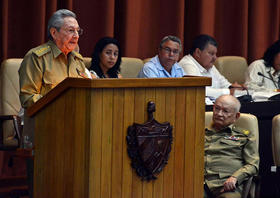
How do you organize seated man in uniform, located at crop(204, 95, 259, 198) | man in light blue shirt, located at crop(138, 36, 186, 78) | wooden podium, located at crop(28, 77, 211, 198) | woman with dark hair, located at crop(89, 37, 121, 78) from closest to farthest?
wooden podium, located at crop(28, 77, 211, 198)
seated man in uniform, located at crop(204, 95, 259, 198)
woman with dark hair, located at crop(89, 37, 121, 78)
man in light blue shirt, located at crop(138, 36, 186, 78)

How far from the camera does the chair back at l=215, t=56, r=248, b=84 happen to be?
6.44 meters

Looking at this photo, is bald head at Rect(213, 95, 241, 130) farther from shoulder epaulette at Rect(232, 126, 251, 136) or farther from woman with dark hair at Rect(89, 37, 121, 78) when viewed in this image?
woman with dark hair at Rect(89, 37, 121, 78)

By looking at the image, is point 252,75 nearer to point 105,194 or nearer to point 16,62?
point 16,62

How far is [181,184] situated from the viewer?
3059mm

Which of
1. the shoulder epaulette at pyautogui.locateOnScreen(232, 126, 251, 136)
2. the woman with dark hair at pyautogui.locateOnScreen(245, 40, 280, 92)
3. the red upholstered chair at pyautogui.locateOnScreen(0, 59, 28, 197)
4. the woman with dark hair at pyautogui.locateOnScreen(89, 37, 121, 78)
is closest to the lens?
the shoulder epaulette at pyautogui.locateOnScreen(232, 126, 251, 136)

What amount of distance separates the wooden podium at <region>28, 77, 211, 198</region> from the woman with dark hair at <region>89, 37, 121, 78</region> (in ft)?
6.61

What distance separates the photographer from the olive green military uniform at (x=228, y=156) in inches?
158

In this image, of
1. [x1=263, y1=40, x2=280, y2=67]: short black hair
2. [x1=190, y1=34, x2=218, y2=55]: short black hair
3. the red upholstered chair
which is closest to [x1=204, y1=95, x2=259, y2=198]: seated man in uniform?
the red upholstered chair

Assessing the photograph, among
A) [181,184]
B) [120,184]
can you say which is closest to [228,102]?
[181,184]

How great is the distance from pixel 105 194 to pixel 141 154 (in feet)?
0.81

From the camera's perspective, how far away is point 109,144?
2.83 metres

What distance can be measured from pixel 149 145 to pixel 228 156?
1.26m

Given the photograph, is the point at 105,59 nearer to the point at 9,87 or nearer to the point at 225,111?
the point at 9,87

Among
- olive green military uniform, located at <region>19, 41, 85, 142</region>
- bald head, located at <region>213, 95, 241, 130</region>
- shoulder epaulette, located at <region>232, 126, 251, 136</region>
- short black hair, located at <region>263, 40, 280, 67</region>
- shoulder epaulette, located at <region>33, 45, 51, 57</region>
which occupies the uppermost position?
short black hair, located at <region>263, 40, 280, 67</region>
